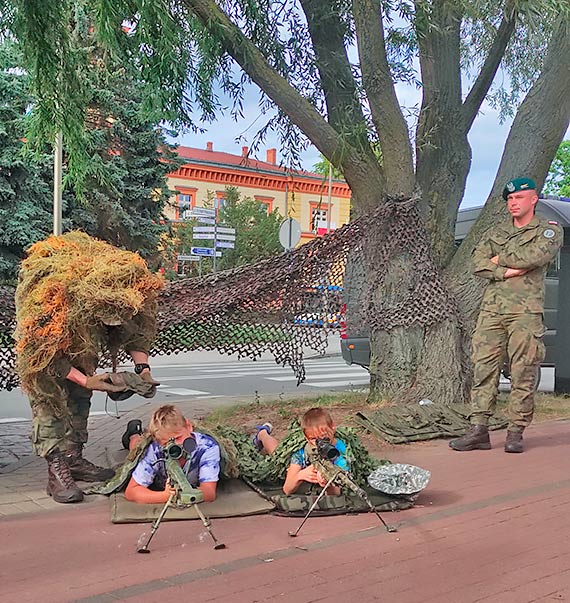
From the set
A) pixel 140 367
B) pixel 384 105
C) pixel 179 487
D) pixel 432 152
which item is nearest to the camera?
pixel 179 487

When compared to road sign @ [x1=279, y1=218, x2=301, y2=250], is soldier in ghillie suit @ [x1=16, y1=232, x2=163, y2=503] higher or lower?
lower

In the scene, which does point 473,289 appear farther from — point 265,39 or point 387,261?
point 265,39

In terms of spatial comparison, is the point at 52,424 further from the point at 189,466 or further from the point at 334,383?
the point at 334,383

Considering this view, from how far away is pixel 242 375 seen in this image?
15070 mm

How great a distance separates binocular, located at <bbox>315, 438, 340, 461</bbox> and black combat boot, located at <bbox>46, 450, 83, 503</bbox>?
5.11 ft

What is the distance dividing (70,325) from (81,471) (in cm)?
126

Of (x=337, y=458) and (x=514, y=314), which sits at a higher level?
(x=514, y=314)

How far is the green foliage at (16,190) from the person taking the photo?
19891 millimetres

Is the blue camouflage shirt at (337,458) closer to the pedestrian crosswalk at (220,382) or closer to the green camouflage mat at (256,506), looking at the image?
the green camouflage mat at (256,506)

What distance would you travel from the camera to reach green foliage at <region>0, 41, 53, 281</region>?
19.9 metres

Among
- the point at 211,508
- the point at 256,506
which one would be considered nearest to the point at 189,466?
the point at 211,508

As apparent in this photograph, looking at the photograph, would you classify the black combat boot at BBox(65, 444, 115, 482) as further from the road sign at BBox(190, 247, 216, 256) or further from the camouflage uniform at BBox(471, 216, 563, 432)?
the road sign at BBox(190, 247, 216, 256)

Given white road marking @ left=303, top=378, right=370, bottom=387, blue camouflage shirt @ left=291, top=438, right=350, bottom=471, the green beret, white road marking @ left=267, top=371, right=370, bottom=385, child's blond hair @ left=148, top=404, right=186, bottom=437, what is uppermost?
the green beret

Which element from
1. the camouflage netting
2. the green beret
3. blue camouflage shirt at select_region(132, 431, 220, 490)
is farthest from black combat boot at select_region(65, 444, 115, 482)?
the green beret
